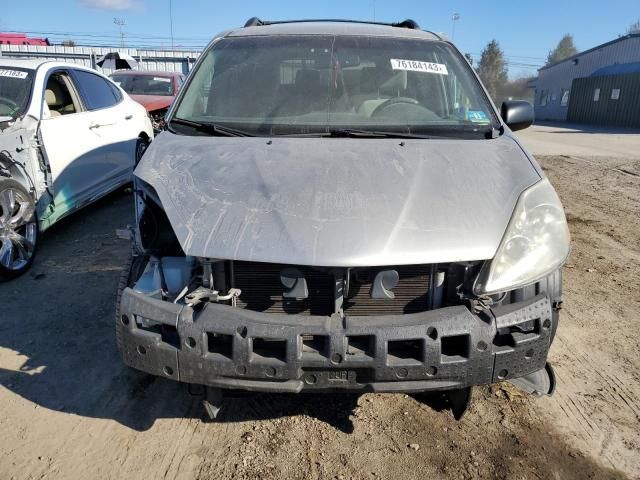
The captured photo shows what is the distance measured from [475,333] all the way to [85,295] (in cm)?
332

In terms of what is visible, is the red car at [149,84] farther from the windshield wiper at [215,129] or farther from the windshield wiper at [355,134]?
the windshield wiper at [355,134]

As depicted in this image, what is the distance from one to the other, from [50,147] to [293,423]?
3.87 m

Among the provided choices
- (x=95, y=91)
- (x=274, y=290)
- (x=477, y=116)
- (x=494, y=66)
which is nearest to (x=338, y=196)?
(x=274, y=290)

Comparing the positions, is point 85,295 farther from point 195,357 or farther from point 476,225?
point 476,225

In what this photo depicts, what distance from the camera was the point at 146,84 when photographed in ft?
38.5

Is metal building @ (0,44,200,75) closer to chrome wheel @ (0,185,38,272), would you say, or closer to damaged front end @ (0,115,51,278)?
damaged front end @ (0,115,51,278)

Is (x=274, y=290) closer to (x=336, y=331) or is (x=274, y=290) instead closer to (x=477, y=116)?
(x=336, y=331)

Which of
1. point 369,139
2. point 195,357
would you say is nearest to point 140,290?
point 195,357

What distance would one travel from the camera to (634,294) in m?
4.25

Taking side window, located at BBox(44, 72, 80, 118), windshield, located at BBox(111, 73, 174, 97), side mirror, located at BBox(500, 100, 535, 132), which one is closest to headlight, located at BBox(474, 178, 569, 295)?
side mirror, located at BBox(500, 100, 535, 132)

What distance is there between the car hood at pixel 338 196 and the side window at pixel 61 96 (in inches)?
141

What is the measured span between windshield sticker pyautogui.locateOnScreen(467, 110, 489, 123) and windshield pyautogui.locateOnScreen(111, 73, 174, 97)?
971 centimetres

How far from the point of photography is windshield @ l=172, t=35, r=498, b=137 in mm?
3102

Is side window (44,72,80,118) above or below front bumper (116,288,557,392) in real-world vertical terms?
above
